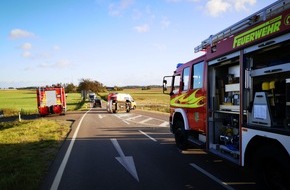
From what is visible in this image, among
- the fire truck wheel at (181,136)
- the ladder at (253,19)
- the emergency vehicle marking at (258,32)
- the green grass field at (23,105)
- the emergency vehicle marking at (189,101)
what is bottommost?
the green grass field at (23,105)

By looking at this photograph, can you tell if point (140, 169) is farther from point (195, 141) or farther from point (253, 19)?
point (253, 19)

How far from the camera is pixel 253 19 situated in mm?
6547

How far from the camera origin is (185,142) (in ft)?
35.7

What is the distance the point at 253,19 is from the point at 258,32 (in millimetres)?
423

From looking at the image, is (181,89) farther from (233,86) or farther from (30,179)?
(30,179)

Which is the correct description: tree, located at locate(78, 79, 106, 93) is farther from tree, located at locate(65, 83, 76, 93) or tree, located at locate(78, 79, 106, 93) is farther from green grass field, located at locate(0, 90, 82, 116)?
green grass field, located at locate(0, 90, 82, 116)

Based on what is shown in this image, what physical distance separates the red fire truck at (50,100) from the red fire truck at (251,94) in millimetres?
28698

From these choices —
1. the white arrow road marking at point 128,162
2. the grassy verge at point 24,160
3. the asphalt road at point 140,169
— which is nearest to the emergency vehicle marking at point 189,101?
the asphalt road at point 140,169

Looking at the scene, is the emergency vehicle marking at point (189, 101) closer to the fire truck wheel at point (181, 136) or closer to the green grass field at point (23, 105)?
the fire truck wheel at point (181, 136)

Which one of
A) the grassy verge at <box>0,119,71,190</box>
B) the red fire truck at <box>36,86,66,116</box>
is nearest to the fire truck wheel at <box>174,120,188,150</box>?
the grassy verge at <box>0,119,71,190</box>

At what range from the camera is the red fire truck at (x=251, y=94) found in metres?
5.71

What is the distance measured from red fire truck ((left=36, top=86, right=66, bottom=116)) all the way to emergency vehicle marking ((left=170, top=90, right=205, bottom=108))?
26129mm

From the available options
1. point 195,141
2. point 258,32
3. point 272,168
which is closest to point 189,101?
point 195,141

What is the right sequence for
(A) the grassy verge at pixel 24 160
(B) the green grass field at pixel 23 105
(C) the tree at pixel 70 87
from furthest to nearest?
(C) the tree at pixel 70 87
(B) the green grass field at pixel 23 105
(A) the grassy verge at pixel 24 160
